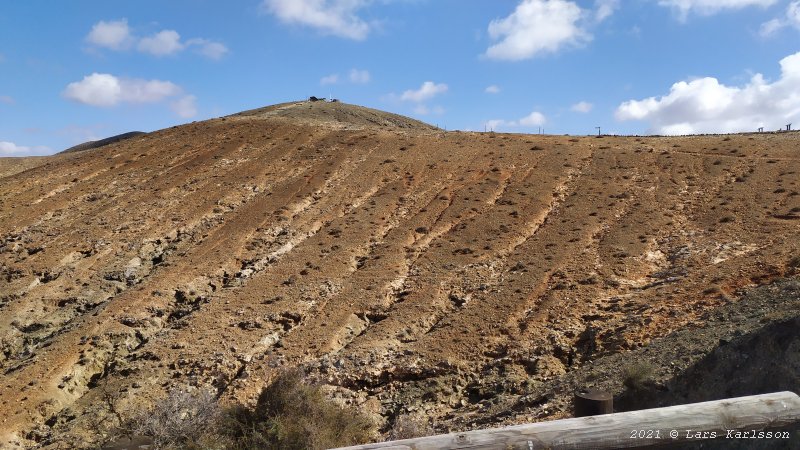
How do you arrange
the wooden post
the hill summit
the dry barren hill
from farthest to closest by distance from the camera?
the hill summit < the dry barren hill < the wooden post

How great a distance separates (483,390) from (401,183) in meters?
11.4

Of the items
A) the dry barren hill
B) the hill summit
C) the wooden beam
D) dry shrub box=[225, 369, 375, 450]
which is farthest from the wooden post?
the hill summit

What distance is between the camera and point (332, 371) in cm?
1114

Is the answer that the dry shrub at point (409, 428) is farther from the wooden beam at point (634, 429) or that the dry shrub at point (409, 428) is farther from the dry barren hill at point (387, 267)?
the wooden beam at point (634, 429)

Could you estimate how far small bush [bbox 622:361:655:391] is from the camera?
764 cm

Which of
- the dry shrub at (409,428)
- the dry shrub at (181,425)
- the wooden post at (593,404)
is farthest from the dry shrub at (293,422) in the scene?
the wooden post at (593,404)

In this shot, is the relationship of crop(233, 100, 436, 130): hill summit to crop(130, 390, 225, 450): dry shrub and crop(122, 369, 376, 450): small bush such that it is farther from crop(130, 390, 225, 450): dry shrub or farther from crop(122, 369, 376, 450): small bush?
crop(122, 369, 376, 450): small bush

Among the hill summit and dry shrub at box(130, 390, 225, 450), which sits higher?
the hill summit

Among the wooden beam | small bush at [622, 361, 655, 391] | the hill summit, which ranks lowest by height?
small bush at [622, 361, 655, 391]

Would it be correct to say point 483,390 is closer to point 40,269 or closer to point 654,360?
point 654,360

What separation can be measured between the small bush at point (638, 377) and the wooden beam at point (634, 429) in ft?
14.7

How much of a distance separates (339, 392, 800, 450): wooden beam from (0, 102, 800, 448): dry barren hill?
4876 millimetres

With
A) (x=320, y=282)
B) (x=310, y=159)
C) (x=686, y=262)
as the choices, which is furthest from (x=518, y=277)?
(x=310, y=159)

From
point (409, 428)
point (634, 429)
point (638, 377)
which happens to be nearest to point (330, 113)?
point (409, 428)
